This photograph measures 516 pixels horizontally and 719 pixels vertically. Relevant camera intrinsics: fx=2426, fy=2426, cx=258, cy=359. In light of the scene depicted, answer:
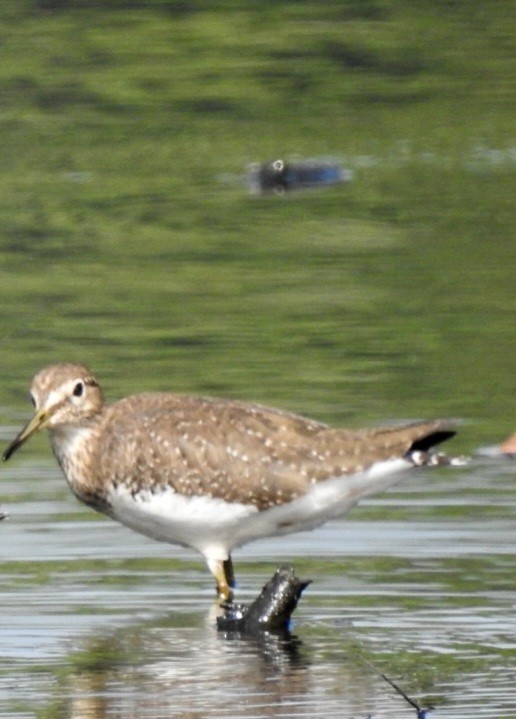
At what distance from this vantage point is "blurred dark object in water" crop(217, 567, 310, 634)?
469 inches

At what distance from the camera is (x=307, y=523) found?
12820 millimetres

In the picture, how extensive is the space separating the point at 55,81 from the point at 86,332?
955 inches

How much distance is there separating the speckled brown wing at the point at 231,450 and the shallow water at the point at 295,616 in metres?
0.58

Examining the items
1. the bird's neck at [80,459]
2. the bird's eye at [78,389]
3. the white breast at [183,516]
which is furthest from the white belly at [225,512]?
the bird's eye at [78,389]

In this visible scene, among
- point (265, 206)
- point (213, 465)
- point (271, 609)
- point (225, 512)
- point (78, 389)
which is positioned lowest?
point (265, 206)

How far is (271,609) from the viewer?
1197 cm

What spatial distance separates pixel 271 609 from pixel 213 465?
110 cm

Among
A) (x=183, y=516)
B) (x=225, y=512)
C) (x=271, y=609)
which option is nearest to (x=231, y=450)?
(x=225, y=512)

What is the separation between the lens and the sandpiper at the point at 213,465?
12.7 metres

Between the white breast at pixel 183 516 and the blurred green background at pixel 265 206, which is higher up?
the white breast at pixel 183 516

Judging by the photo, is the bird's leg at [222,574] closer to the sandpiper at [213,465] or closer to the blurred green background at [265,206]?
the sandpiper at [213,465]

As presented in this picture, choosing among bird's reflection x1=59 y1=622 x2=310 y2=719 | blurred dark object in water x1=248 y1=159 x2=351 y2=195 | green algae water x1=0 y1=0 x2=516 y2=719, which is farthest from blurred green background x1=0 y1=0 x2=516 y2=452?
bird's reflection x1=59 y1=622 x2=310 y2=719

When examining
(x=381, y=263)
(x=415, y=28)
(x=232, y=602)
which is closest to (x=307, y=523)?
(x=232, y=602)

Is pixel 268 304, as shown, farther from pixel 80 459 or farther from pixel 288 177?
→ pixel 288 177
